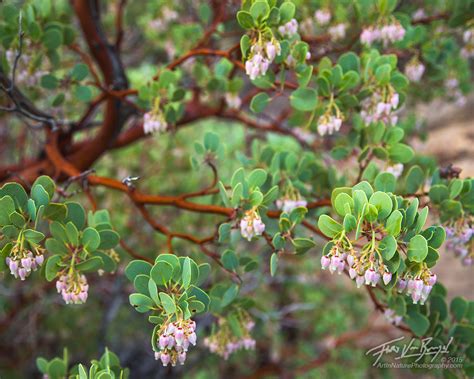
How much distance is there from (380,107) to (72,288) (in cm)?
83

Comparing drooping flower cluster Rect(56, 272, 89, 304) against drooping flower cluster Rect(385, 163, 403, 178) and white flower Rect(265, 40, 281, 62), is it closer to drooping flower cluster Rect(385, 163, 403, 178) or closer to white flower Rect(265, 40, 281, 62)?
white flower Rect(265, 40, 281, 62)

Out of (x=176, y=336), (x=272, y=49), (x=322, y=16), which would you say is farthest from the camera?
(x=322, y=16)

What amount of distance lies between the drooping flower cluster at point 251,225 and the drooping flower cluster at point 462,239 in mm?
464

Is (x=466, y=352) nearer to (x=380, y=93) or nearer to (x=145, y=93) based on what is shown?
(x=380, y=93)

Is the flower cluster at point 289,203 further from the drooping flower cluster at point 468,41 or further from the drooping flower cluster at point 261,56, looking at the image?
the drooping flower cluster at point 468,41

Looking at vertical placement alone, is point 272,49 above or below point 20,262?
above

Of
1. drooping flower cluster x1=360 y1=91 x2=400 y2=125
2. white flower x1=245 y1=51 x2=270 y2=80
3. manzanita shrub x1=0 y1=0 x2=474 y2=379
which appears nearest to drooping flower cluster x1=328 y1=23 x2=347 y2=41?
manzanita shrub x1=0 y1=0 x2=474 y2=379

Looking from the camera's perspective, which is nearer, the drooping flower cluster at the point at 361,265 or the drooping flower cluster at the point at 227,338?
the drooping flower cluster at the point at 361,265

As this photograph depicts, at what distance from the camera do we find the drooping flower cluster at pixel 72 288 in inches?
44.2

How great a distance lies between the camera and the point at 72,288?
1.14 meters

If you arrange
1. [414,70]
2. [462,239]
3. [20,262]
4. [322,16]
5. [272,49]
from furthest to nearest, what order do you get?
[322,16], [414,70], [462,239], [272,49], [20,262]

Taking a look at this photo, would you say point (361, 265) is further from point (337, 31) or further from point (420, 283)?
point (337, 31)

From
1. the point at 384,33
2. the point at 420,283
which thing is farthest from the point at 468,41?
the point at 420,283

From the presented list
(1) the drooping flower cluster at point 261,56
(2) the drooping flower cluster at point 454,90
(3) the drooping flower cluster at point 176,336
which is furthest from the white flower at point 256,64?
(2) the drooping flower cluster at point 454,90
